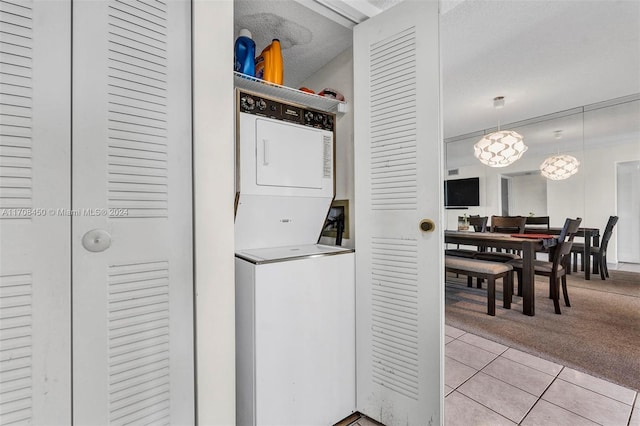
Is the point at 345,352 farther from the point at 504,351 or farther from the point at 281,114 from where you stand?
the point at 504,351

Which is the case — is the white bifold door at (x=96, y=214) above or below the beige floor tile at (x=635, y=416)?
above

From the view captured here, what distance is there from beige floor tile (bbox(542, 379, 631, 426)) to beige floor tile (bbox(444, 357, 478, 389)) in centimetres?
44

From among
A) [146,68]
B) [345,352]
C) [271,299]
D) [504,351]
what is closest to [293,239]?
[271,299]

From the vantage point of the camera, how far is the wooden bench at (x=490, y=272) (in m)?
2.98

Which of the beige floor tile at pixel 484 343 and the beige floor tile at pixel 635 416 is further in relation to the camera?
the beige floor tile at pixel 484 343

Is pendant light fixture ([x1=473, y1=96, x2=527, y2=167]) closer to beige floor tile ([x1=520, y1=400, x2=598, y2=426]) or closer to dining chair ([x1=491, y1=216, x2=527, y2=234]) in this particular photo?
dining chair ([x1=491, y1=216, x2=527, y2=234])

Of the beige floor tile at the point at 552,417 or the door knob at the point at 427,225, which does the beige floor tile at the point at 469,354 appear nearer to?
the beige floor tile at the point at 552,417

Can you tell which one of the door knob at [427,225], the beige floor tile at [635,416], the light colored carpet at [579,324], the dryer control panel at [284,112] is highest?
the dryer control panel at [284,112]

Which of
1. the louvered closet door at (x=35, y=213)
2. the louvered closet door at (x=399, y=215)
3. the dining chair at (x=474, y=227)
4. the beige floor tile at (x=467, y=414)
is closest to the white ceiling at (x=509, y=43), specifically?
the louvered closet door at (x=399, y=215)

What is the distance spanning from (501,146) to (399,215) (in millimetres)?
3000

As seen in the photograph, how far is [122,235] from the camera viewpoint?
0.98 m

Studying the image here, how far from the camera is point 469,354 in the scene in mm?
2299

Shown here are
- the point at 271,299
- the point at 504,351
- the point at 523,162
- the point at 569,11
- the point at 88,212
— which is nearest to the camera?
the point at 88,212

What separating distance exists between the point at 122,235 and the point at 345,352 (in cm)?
127
